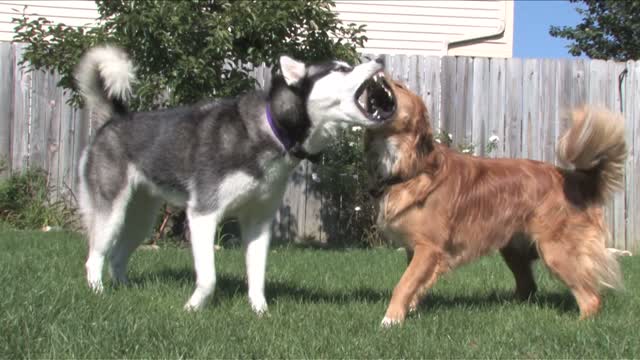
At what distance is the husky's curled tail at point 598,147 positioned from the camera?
4.54 meters

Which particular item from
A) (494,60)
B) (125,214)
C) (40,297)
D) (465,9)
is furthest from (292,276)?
(465,9)

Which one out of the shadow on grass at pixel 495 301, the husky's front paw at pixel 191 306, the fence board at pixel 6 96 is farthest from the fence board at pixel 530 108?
the fence board at pixel 6 96

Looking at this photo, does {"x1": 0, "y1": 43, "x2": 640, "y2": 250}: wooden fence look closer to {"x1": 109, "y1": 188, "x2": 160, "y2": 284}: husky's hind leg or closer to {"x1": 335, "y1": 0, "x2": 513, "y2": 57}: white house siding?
{"x1": 335, "y1": 0, "x2": 513, "y2": 57}: white house siding

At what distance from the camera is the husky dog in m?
4.38

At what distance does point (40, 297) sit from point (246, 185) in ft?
4.56

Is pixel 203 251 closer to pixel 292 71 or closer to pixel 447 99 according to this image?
pixel 292 71

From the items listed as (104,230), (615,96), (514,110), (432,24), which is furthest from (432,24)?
(104,230)

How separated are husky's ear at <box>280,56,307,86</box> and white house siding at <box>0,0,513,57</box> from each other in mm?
8926

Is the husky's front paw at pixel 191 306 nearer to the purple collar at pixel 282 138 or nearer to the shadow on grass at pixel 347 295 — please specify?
the shadow on grass at pixel 347 295

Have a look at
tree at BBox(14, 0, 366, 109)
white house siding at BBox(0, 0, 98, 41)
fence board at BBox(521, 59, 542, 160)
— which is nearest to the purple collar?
tree at BBox(14, 0, 366, 109)

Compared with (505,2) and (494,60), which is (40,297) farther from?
(505,2)

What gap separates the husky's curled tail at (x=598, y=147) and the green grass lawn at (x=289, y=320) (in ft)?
2.94

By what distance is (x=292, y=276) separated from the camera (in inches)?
248

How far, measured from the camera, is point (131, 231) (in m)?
5.48
